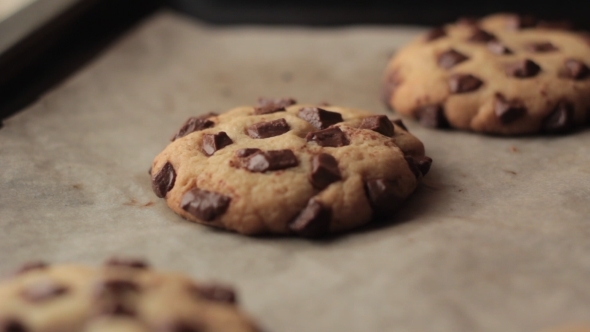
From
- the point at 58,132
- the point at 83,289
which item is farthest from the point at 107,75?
the point at 83,289

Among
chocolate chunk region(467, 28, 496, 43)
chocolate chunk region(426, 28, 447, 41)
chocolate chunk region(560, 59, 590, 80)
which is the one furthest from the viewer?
chocolate chunk region(426, 28, 447, 41)

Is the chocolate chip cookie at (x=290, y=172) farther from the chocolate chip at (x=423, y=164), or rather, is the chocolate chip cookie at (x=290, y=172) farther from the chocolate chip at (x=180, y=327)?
the chocolate chip at (x=180, y=327)

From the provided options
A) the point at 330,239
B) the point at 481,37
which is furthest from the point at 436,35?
the point at 330,239

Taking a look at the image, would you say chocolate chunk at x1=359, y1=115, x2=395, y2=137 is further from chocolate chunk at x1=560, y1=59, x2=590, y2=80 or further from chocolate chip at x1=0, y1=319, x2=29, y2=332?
chocolate chip at x1=0, y1=319, x2=29, y2=332

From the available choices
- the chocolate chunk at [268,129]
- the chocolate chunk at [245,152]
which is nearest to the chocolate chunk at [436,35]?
the chocolate chunk at [268,129]

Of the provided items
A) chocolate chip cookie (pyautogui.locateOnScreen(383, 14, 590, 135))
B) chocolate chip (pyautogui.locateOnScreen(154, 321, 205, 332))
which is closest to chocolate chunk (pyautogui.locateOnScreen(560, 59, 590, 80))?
chocolate chip cookie (pyautogui.locateOnScreen(383, 14, 590, 135))

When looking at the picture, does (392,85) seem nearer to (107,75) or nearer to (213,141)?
(213,141)

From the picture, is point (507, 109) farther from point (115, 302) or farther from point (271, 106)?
point (115, 302)
